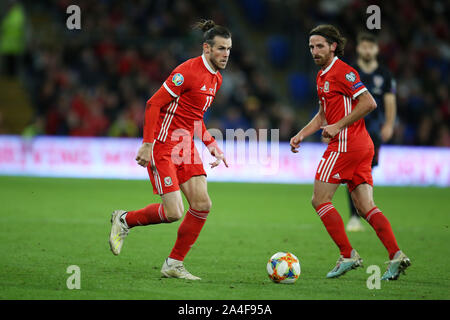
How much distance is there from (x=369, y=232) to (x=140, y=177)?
8972 millimetres

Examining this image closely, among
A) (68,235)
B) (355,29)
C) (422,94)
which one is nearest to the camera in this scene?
(68,235)

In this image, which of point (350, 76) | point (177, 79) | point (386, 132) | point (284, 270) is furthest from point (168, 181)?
point (386, 132)

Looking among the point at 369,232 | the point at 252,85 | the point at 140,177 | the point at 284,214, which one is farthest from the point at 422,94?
the point at 369,232

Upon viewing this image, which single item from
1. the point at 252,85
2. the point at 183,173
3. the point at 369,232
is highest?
the point at 252,85

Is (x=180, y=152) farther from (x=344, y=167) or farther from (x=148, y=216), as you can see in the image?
(x=344, y=167)

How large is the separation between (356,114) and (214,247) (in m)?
2.85

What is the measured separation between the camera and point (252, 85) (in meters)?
21.1

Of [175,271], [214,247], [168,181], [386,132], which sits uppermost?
[386,132]

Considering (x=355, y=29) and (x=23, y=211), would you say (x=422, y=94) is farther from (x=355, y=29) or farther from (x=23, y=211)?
(x=23, y=211)

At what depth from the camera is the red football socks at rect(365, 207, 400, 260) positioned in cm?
650

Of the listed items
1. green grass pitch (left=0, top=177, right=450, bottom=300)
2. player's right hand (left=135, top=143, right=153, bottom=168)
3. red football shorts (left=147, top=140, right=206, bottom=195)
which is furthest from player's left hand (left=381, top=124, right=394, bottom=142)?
player's right hand (left=135, top=143, right=153, bottom=168)

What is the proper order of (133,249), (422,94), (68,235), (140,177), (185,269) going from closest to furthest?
1. (185,269)
2. (133,249)
3. (68,235)
4. (140,177)
5. (422,94)

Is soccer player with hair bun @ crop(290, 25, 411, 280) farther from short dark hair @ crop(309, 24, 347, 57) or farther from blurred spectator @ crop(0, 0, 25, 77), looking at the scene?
blurred spectator @ crop(0, 0, 25, 77)

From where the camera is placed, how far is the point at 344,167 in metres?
6.63
